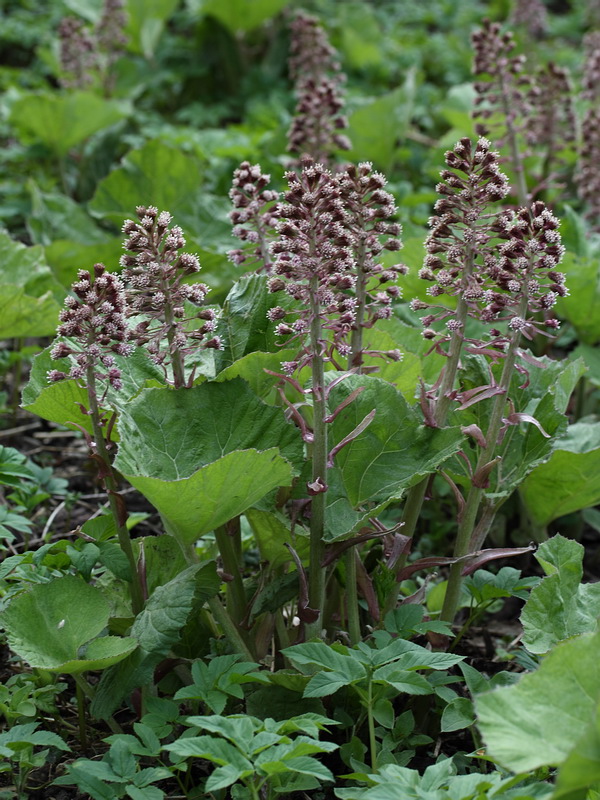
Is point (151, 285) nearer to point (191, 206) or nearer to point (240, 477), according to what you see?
point (240, 477)

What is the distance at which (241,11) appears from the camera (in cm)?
716

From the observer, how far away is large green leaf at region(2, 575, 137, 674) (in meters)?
2.14

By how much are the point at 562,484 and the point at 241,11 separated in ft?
18.3

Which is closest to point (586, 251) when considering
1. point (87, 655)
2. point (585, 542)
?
point (585, 542)

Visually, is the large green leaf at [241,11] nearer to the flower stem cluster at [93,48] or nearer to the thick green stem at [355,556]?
the flower stem cluster at [93,48]

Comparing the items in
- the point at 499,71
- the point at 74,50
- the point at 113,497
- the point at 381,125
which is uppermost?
the point at 74,50

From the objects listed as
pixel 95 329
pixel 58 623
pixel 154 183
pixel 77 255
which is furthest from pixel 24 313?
pixel 154 183

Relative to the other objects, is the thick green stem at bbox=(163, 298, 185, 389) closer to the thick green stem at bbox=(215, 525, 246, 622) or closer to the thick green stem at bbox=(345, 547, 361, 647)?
the thick green stem at bbox=(215, 525, 246, 622)

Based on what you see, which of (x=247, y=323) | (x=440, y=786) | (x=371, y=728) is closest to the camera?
(x=440, y=786)

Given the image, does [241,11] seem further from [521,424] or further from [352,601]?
[352,601]

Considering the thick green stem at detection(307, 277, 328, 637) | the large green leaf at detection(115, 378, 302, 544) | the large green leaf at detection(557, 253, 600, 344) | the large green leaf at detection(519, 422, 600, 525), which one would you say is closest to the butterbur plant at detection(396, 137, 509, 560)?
the thick green stem at detection(307, 277, 328, 637)

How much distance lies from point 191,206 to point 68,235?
2.16ft

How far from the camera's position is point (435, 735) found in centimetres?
249

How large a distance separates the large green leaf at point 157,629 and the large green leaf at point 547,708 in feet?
2.26
